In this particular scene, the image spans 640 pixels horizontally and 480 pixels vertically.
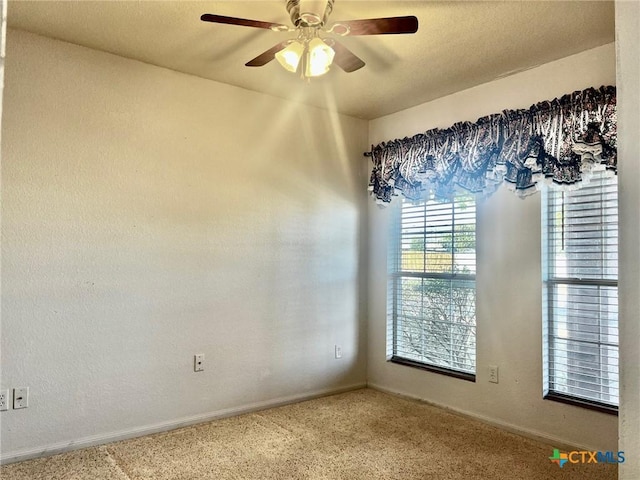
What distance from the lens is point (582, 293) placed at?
2.73 metres

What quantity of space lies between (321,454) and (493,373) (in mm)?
1305

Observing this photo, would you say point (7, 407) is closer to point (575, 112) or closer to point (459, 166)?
point (459, 166)

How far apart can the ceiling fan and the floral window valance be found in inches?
48.8

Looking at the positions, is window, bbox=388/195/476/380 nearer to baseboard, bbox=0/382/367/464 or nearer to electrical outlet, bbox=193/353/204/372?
baseboard, bbox=0/382/367/464

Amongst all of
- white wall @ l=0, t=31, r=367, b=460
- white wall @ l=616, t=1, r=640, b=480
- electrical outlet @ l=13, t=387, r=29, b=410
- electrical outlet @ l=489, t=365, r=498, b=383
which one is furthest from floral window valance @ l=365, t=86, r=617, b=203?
electrical outlet @ l=13, t=387, r=29, b=410

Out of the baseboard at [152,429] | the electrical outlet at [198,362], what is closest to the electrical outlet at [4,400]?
the baseboard at [152,429]

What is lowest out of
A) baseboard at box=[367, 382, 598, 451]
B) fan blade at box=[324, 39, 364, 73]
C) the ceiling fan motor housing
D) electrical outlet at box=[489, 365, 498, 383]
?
baseboard at box=[367, 382, 598, 451]

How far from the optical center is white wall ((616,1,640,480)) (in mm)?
460

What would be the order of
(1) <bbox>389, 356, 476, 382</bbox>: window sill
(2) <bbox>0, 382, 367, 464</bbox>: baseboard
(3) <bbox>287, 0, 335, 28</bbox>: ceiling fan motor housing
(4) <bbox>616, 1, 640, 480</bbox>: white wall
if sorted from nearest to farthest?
1. (4) <bbox>616, 1, 640, 480</bbox>: white wall
2. (3) <bbox>287, 0, 335, 28</bbox>: ceiling fan motor housing
3. (2) <bbox>0, 382, 367, 464</bbox>: baseboard
4. (1) <bbox>389, 356, 476, 382</bbox>: window sill

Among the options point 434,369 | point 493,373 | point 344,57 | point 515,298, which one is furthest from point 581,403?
point 344,57

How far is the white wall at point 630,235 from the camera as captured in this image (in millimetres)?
460

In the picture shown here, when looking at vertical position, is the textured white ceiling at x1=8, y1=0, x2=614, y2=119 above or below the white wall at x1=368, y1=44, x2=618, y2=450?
above

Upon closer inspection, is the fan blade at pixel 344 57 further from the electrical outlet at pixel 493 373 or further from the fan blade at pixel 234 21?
the electrical outlet at pixel 493 373

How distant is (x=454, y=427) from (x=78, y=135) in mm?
2985
